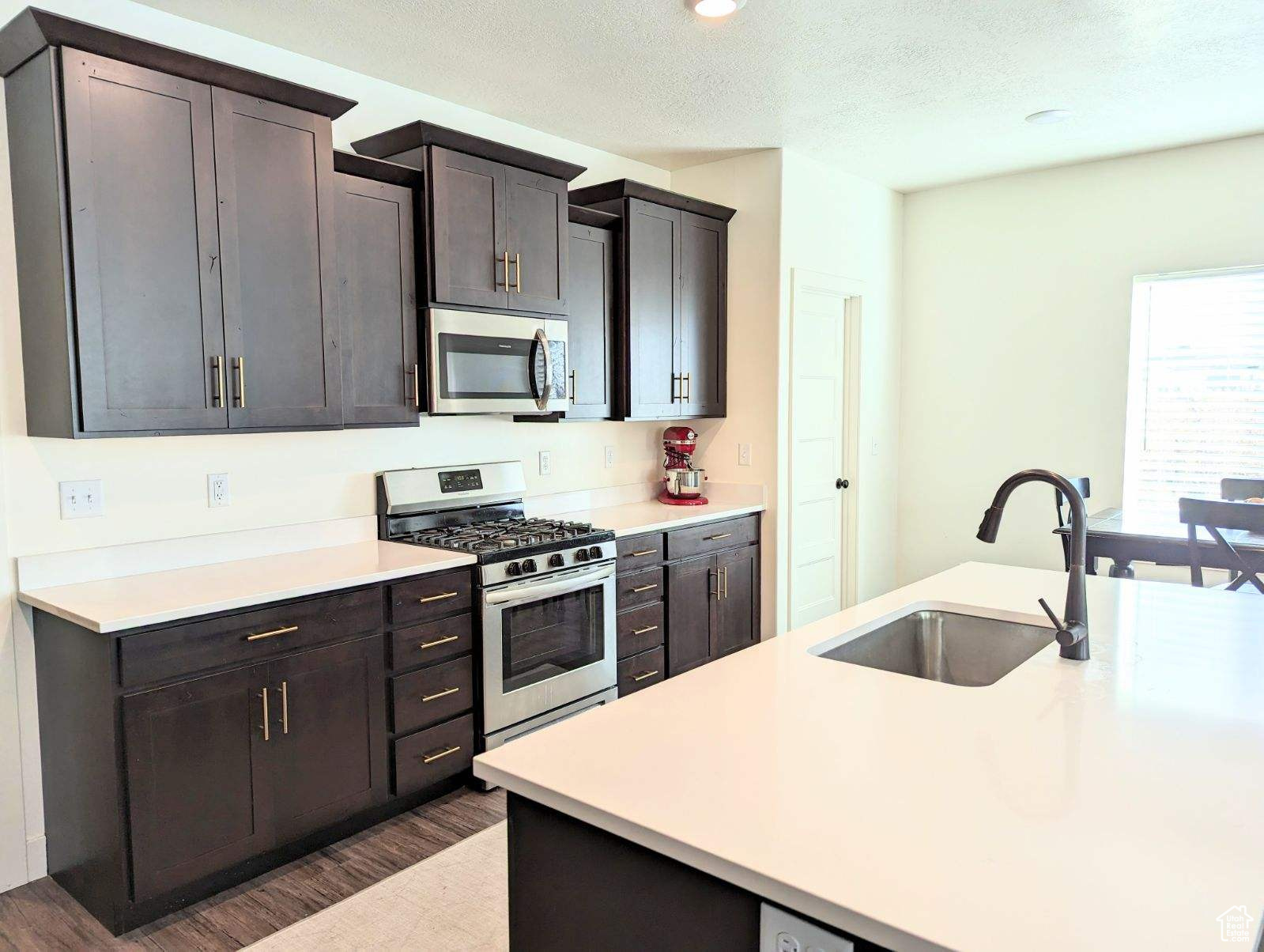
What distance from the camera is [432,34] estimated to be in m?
3.05

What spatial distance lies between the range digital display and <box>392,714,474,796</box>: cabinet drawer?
1.00 metres

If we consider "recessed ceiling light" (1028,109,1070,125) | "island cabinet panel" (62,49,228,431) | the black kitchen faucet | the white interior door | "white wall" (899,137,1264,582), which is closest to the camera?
the black kitchen faucet

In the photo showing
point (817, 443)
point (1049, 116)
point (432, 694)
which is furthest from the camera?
point (817, 443)

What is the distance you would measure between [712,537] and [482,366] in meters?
1.51

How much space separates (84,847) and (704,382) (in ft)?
11.0

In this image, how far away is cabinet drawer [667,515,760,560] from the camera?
4.08m

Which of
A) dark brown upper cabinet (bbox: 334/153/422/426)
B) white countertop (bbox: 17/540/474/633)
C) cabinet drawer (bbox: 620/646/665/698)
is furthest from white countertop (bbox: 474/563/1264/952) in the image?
cabinet drawer (bbox: 620/646/665/698)

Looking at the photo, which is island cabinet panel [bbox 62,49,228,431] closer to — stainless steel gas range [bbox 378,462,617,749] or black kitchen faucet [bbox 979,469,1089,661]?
stainless steel gas range [bbox 378,462,617,749]

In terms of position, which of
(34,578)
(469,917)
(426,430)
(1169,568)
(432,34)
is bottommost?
(469,917)

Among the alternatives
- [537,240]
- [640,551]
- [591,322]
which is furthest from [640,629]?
[537,240]

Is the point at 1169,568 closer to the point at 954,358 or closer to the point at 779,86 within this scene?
the point at 954,358

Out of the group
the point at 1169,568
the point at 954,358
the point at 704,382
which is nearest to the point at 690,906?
the point at 704,382

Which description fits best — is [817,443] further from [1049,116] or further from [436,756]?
[436,756]

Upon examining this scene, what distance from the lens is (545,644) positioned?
3.39 meters
